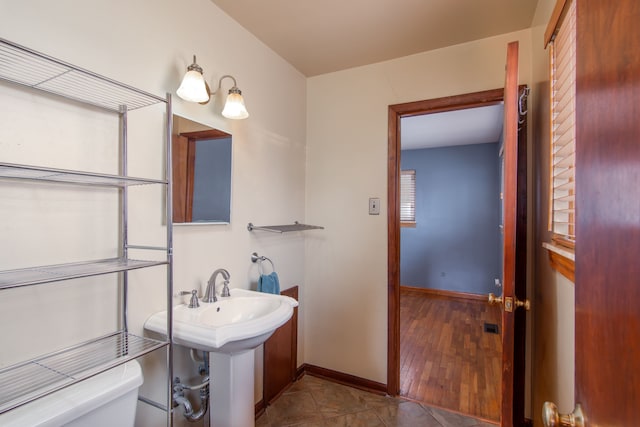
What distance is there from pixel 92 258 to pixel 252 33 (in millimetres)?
1589

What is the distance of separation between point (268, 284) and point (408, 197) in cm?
385

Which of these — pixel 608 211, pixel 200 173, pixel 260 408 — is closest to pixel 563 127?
pixel 608 211

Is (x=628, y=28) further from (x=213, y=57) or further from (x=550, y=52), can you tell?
(x=213, y=57)

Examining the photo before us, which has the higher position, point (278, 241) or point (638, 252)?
point (638, 252)

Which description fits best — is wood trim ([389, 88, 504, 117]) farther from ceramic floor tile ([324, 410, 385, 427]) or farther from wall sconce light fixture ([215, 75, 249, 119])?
ceramic floor tile ([324, 410, 385, 427])

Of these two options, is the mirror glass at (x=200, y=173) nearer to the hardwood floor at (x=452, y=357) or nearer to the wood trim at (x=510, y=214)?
the wood trim at (x=510, y=214)

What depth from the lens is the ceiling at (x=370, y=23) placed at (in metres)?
1.67

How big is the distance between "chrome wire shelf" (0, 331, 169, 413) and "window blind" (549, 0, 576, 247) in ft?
5.15

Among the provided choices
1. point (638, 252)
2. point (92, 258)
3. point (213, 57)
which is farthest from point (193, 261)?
point (638, 252)

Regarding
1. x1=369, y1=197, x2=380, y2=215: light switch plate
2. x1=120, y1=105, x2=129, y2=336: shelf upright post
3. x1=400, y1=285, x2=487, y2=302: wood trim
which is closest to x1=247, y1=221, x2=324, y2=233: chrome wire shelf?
x1=369, y1=197, x2=380, y2=215: light switch plate

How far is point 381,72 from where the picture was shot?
7.48ft

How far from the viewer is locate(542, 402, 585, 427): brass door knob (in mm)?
533

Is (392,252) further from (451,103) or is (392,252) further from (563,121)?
(563,121)

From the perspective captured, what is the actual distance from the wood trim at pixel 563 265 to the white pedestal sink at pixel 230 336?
3.59 feet
